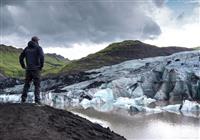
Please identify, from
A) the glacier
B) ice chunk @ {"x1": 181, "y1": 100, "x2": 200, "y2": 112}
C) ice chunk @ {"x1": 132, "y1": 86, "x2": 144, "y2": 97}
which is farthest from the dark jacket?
ice chunk @ {"x1": 132, "y1": 86, "x2": 144, "y2": 97}

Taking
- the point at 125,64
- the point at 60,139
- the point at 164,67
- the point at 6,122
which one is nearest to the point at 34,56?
the point at 6,122

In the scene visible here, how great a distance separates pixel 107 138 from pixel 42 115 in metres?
2.13

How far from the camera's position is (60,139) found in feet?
39.9

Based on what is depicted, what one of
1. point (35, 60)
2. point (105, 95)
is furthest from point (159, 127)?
point (105, 95)

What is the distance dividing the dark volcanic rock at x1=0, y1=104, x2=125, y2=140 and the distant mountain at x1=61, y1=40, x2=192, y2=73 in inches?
5078

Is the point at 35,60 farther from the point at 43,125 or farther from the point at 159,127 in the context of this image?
the point at 159,127

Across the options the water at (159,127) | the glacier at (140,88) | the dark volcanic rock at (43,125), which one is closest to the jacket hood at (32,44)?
the dark volcanic rock at (43,125)

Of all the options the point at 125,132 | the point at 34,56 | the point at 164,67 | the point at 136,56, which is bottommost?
the point at 125,132

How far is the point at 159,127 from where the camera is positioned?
34.9 m

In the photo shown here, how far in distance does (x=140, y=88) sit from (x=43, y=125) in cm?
5277

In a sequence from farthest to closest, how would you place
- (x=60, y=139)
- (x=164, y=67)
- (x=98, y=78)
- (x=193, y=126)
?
1. (x=98, y=78)
2. (x=164, y=67)
3. (x=193, y=126)
4. (x=60, y=139)

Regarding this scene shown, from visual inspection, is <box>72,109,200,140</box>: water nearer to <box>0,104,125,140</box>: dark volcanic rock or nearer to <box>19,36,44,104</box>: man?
<box>19,36,44,104</box>: man

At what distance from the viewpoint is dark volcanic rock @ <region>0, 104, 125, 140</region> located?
12.2 meters

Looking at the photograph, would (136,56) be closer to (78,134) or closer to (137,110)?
(137,110)
